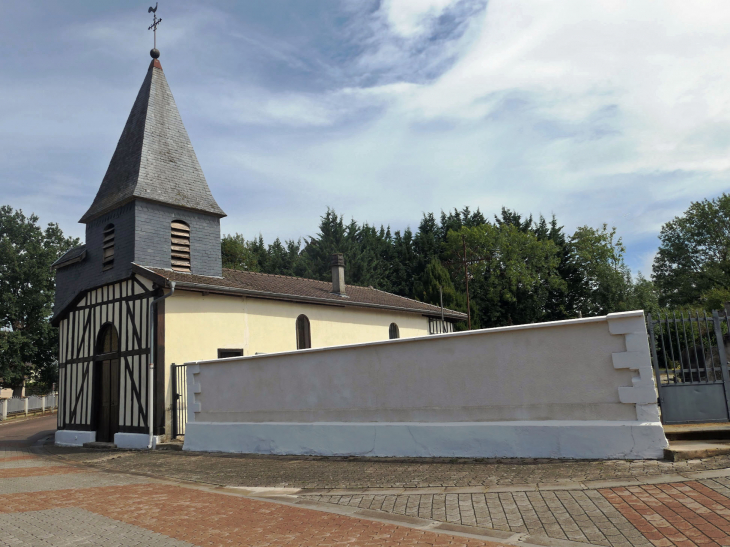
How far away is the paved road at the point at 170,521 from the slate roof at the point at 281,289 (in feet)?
22.4

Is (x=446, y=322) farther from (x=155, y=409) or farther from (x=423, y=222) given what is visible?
(x=423, y=222)

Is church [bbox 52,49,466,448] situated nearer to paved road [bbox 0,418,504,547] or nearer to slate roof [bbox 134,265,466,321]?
slate roof [bbox 134,265,466,321]

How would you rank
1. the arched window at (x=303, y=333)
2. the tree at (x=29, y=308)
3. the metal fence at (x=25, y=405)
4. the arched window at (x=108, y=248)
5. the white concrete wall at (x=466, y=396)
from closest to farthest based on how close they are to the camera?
the white concrete wall at (x=466, y=396) < the arched window at (x=108, y=248) < the arched window at (x=303, y=333) < the metal fence at (x=25, y=405) < the tree at (x=29, y=308)

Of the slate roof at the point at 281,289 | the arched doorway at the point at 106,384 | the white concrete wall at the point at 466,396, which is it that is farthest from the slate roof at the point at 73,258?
the white concrete wall at the point at 466,396

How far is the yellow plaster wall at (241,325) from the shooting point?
46.6 ft

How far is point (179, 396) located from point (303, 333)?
15.3 ft

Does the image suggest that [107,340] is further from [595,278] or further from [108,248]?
[595,278]

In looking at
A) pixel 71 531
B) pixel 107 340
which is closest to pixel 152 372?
pixel 107 340

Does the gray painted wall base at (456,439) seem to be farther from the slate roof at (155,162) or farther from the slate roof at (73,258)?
the slate roof at (73,258)

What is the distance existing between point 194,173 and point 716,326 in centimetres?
1596

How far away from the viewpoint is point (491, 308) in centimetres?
4291

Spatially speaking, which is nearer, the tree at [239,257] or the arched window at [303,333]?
the arched window at [303,333]

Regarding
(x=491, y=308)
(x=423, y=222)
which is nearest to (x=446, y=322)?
(x=491, y=308)

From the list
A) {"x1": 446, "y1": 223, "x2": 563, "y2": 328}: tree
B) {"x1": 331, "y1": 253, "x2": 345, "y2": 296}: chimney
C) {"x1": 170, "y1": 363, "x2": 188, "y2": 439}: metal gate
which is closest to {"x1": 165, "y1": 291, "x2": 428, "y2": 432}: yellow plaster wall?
{"x1": 170, "y1": 363, "x2": 188, "y2": 439}: metal gate
